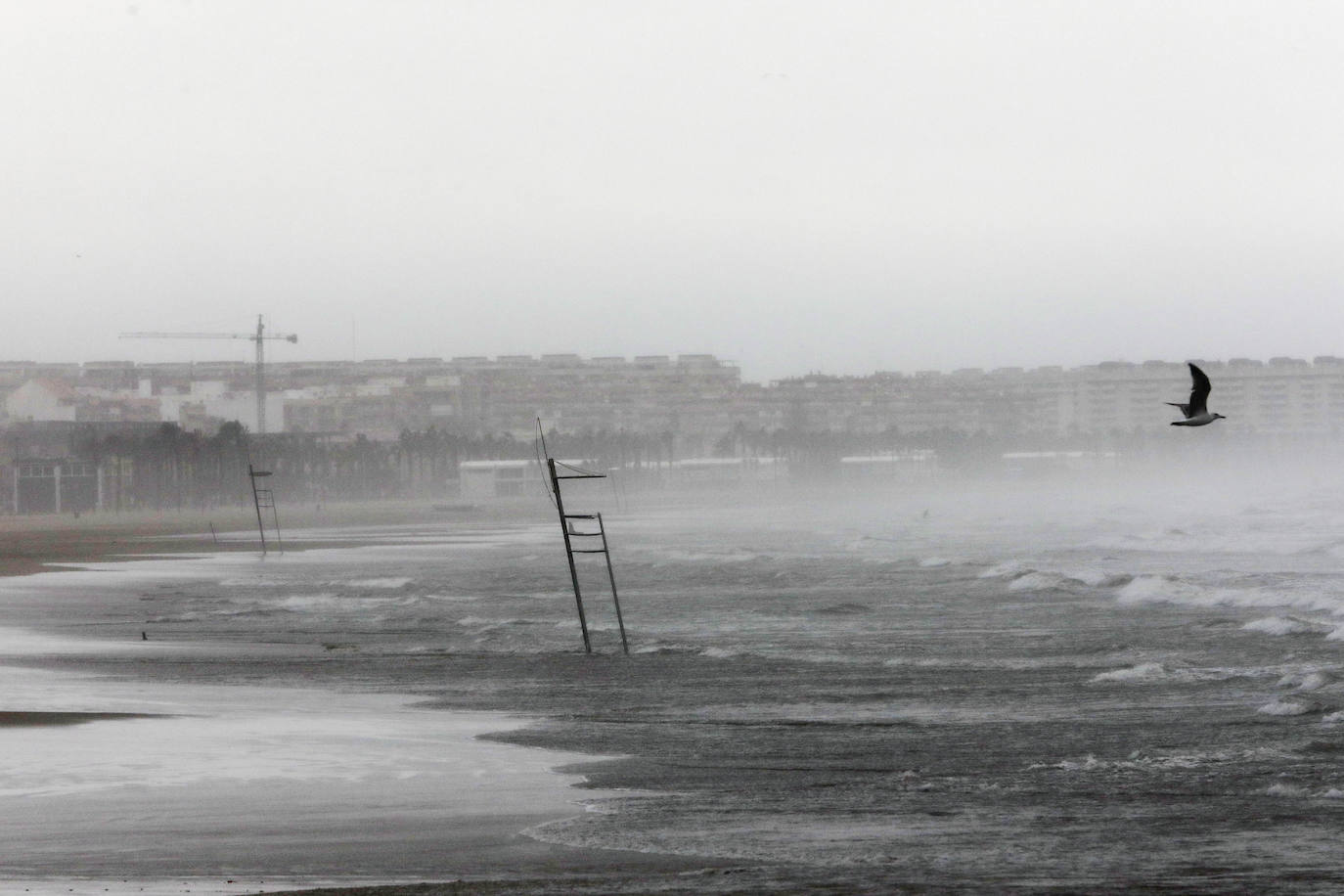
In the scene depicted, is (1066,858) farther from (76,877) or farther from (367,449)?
(367,449)

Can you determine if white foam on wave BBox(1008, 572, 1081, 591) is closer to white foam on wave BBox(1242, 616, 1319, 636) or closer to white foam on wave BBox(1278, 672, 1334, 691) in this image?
white foam on wave BBox(1242, 616, 1319, 636)

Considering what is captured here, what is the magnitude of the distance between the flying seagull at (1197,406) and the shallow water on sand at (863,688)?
2.50 meters

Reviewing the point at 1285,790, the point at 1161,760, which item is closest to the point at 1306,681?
the point at 1161,760

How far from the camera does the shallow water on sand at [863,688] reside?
10.6 meters

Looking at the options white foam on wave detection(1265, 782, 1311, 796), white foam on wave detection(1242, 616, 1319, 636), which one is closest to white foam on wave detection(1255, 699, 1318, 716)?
white foam on wave detection(1265, 782, 1311, 796)

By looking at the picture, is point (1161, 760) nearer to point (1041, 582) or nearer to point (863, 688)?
point (863, 688)

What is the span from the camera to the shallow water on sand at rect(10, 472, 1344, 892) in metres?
10.6

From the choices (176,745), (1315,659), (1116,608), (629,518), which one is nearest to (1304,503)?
(629,518)

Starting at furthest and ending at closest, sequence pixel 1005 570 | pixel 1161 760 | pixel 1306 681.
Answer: pixel 1005 570 → pixel 1306 681 → pixel 1161 760

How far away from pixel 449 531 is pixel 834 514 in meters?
27.2

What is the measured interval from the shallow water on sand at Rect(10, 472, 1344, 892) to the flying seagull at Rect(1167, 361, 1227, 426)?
2.50m

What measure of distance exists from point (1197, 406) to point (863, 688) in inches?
312

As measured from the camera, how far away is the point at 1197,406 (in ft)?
38.9

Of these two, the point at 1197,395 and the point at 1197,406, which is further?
the point at 1197,395
